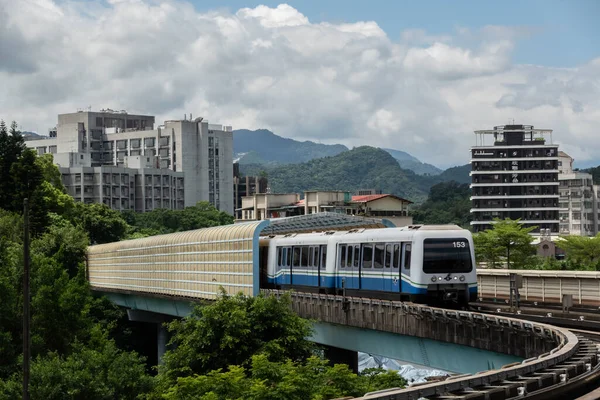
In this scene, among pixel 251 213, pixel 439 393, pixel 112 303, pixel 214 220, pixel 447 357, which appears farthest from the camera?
pixel 214 220

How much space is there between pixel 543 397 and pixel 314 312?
86.9 feet

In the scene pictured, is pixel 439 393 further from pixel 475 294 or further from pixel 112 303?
pixel 112 303

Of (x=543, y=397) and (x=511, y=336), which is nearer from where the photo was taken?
(x=543, y=397)

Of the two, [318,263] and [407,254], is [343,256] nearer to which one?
[318,263]

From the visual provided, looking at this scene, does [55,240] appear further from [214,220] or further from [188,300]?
[214,220]

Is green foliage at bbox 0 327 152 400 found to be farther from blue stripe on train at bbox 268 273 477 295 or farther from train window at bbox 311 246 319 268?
train window at bbox 311 246 319 268

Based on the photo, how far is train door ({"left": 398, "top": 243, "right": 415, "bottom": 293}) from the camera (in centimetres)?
3712

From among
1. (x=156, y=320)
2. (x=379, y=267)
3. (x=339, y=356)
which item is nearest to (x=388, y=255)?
(x=379, y=267)

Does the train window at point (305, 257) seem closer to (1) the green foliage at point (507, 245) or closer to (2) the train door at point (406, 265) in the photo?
(2) the train door at point (406, 265)

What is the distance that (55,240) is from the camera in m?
91.7

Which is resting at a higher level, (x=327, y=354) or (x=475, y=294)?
(x=475, y=294)

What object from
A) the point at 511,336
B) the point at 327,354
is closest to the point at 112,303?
the point at 327,354

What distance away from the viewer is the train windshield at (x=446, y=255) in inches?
1439

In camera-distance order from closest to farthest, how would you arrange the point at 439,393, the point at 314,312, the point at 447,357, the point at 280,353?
1. the point at 439,393
2. the point at 447,357
3. the point at 280,353
4. the point at 314,312
